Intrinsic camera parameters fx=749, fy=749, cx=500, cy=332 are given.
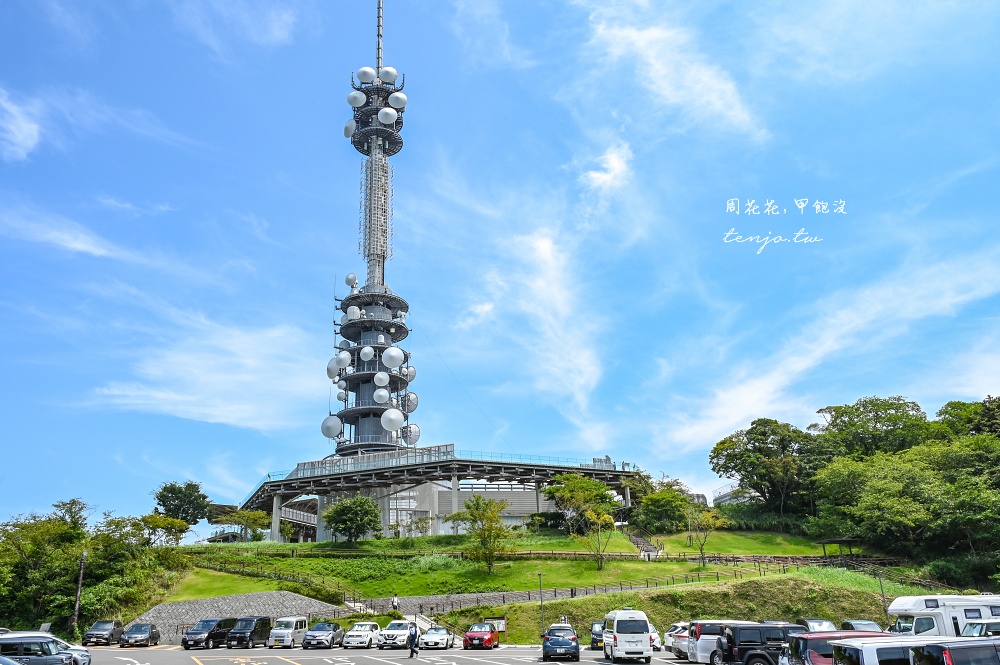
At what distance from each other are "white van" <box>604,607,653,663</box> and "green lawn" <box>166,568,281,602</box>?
28546 mm

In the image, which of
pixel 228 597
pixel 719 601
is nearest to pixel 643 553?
pixel 719 601

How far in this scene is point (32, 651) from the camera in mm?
24219

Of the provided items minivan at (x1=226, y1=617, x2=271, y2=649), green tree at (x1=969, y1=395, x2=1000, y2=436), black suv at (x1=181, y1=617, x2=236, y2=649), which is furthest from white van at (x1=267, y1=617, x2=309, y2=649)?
green tree at (x1=969, y1=395, x2=1000, y2=436)

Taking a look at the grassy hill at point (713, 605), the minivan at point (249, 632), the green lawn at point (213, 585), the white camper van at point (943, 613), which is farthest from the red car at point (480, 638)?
the green lawn at point (213, 585)

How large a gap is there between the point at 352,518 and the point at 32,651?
40818mm

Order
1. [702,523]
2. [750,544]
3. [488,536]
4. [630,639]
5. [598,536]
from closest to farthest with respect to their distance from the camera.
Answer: [630,639], [488,536], [598,536], [702,523], [750,544]

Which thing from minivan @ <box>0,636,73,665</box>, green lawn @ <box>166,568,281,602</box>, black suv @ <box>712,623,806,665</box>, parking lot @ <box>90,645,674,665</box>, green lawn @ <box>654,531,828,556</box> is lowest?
parking lot @ <box>90,645,674,665</box>

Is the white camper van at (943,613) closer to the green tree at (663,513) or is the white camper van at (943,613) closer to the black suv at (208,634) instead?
the black suv at (208,634)

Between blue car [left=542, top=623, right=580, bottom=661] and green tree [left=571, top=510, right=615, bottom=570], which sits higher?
green tree [left=571, top=510, right=615, bottom=570]

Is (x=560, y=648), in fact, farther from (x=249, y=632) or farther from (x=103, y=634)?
(x=103, y=634)

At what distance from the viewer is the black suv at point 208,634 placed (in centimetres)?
3588

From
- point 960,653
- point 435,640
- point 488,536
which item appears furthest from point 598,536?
point 960,653

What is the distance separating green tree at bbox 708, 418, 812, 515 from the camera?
74750 millimetres

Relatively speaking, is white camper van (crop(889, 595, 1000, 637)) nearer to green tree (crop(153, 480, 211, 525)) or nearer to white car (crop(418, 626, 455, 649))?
white car (crop(418, 626, 455, 649))
